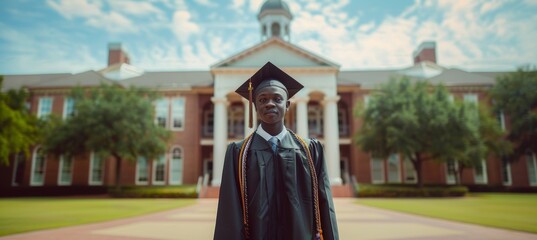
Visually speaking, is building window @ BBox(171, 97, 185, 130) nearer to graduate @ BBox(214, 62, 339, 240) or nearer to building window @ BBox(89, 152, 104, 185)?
building window @ BBox(89, 152, 104, 185)

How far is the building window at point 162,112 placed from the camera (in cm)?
3189

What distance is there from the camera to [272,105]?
9.85 feet

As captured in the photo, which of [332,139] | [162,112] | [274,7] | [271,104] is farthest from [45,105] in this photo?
[271,104]

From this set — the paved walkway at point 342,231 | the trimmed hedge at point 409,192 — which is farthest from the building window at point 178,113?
the paved walkway at point 342,231

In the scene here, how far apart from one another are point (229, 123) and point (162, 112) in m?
→ 6.00

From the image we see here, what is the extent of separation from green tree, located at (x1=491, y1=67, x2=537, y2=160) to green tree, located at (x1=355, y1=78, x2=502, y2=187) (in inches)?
145

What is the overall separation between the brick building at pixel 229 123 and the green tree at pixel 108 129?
4.44 meters

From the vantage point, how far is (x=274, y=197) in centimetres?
289

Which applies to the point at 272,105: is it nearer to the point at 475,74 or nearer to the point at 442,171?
the point at 442,171

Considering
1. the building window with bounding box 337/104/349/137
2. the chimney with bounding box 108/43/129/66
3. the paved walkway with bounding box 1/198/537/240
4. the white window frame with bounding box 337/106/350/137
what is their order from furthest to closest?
the chimney with bounding box 108/43/129/66 → the building window with bounding box 337/104/349/137 → the white window frame with bounding box 337/106/350/137 → the paved walkway with bounding box 1/198/537/240

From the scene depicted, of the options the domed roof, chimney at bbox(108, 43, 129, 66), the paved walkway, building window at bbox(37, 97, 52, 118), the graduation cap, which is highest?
the domed roof

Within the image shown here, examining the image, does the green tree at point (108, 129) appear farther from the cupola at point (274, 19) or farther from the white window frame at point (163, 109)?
the cupola at point (274, 19)

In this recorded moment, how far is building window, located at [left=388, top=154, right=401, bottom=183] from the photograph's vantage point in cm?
3042

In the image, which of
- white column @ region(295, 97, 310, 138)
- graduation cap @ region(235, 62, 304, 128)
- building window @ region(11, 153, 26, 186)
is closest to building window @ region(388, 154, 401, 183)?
white column @ region(295, 97, 310, 138)
